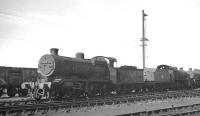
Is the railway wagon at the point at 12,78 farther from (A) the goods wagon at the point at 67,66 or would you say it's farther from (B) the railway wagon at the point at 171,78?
(B) the railway wagon at the point at 171,78

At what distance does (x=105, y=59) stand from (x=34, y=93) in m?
8.20

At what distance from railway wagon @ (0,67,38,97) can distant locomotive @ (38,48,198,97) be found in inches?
192

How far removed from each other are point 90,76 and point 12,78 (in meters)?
8.26

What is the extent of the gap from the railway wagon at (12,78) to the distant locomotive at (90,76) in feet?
16.0

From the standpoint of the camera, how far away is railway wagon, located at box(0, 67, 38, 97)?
74.3ft

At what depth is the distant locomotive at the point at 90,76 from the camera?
17.9 m

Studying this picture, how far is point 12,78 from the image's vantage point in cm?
2341

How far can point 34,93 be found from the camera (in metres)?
17.1

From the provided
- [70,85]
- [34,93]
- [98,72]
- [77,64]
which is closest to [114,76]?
[98,72]

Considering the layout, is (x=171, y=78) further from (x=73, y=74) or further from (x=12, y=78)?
(x=12, y=78)

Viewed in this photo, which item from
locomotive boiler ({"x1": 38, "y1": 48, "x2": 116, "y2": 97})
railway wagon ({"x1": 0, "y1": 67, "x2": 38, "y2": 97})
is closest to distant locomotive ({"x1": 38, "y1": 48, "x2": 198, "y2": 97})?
locomotive boiler ({"x1": 38, "y1": 48, "x2": 116, "y2": 97})

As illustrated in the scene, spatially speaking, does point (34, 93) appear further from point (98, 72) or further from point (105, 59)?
point (105, 59)

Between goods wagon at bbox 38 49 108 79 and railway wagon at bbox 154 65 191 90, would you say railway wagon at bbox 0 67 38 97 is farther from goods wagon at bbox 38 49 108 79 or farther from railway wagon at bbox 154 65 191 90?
railway wagon at bbox 154 65 191 90

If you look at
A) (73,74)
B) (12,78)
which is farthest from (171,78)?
(12,78)
